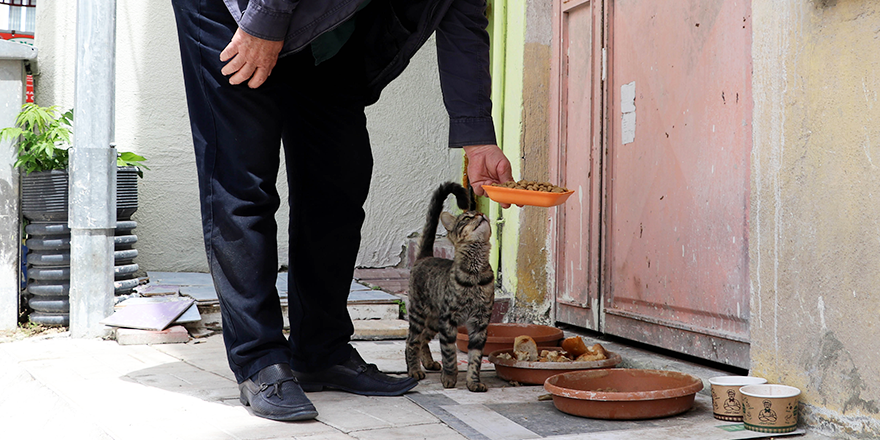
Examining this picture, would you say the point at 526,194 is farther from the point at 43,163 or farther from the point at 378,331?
the point at 43,163

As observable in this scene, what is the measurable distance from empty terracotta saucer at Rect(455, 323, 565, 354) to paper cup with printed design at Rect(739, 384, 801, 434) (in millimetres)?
1287

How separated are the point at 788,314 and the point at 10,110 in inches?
156

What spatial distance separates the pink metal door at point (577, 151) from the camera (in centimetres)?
357

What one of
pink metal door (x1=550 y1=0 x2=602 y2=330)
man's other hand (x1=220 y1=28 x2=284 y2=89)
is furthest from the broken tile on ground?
pink metal door (x1=550 y1=0 x2=602 y2=330)

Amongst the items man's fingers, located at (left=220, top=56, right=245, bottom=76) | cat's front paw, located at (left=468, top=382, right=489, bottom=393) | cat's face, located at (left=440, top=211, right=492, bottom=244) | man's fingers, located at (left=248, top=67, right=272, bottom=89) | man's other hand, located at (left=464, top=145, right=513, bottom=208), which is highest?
man's fingers, located at (left=220, top=56, right=245, bottom=76)

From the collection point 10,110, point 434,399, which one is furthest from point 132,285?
point 434,399

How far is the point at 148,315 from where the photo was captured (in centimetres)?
358

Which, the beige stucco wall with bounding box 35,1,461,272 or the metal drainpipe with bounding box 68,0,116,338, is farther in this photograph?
the beige stucco wall with bounding box 35,1,461,272

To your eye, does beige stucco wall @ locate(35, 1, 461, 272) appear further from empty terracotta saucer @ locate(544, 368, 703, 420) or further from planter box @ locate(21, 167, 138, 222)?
empty terracotta saucer @ locate(544, 368, 703, 420)

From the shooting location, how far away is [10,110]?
3.88 m

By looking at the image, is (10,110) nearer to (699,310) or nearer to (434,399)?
(434,399)

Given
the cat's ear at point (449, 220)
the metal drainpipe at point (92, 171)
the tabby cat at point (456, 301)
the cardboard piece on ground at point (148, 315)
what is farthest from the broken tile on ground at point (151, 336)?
the cat's ear at point (449, 220)

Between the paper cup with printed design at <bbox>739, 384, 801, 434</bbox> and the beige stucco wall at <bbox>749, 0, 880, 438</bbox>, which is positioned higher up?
the beige stucco wall at <bbox>749, 0, 880, 438</bbox>

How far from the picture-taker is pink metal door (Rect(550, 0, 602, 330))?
3.57m
